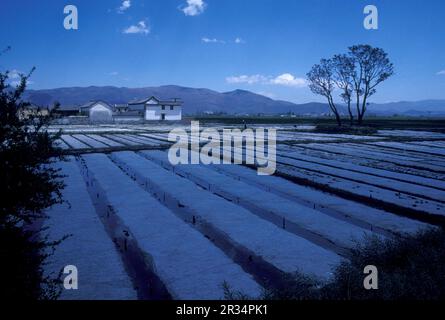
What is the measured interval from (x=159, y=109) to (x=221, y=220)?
61.5m

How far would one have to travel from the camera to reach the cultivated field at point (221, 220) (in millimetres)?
5629

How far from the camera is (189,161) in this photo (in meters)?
17.5

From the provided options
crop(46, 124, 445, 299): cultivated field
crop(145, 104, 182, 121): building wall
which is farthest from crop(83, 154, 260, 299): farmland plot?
crop(145, 104, 182, 121): building wall

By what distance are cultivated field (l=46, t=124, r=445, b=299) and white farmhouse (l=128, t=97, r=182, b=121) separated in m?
52.2

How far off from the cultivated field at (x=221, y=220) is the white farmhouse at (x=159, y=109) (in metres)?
52.2

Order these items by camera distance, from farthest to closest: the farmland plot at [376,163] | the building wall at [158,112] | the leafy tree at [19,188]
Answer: the building wall at [158,112]
the farmland plot at [376,163]
the leafy tree at [19,188]

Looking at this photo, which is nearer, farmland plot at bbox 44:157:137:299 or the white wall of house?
farmland plot at bbox 44:157:137:299

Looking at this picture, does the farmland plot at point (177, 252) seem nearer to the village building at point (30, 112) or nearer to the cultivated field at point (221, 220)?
the cultivated field at point (221, 220)

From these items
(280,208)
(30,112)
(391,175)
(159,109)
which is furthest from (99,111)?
(30,112)

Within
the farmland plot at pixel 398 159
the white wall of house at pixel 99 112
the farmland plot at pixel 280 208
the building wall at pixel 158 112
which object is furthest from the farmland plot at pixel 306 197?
the building wall at pixel 158 112

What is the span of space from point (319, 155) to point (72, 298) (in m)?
16.8

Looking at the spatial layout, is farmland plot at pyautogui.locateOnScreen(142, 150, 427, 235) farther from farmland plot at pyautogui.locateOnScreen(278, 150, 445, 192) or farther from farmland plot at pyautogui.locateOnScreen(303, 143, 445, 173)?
farmland plot at pyautogui.locateOnScreen(303, 143, 445, 173)

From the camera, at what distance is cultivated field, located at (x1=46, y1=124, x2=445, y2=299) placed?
18.5 ft

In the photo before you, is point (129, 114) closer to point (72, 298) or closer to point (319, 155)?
point (319, 155)
